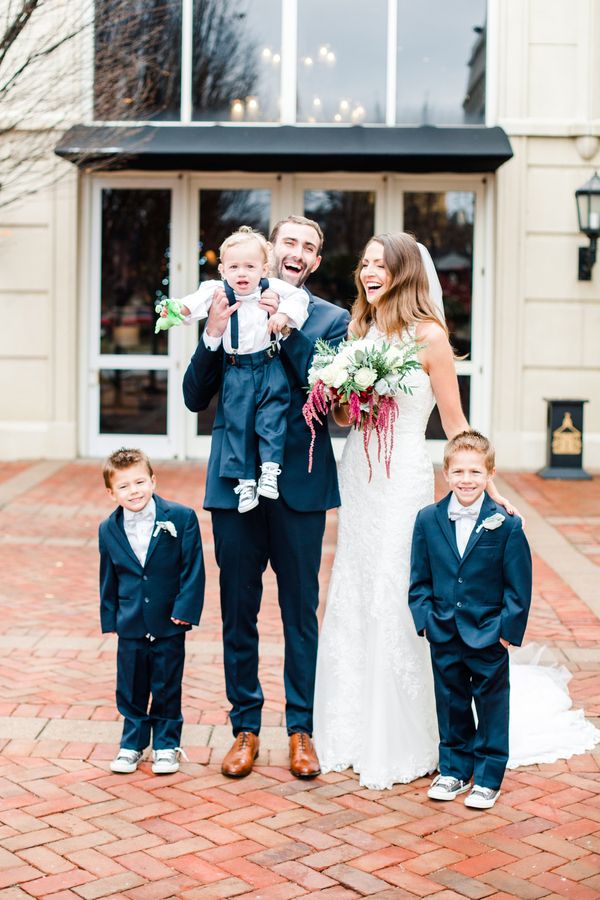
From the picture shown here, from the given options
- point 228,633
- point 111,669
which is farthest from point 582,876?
point 111,669

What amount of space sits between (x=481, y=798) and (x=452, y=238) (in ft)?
32.9

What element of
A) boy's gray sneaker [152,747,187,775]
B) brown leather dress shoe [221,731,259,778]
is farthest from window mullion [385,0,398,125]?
boy's gray sneaker [152,747,187,775]

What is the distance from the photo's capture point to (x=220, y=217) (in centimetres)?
1364

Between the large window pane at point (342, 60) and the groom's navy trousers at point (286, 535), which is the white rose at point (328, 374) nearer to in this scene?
the groom's navy trousers at point (286, 535)

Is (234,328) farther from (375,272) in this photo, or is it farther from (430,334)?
(430,334)

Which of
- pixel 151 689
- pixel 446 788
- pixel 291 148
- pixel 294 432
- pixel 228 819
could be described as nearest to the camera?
pixel 228 819

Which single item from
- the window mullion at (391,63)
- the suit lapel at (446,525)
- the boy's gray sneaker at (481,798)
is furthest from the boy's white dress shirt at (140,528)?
the window mullion at (391,63)

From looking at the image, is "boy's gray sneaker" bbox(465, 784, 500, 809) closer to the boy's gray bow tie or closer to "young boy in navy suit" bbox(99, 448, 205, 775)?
the boy's gray bow tie

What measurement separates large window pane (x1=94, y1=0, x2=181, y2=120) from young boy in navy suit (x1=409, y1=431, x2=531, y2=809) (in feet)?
29.6

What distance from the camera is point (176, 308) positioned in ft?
13.8

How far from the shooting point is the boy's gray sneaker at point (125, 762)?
459 cm

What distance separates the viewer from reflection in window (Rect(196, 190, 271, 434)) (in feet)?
44.7

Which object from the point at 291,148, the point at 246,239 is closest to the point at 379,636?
the point at 246,239

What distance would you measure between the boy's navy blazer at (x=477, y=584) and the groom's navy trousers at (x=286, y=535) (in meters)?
0.45
